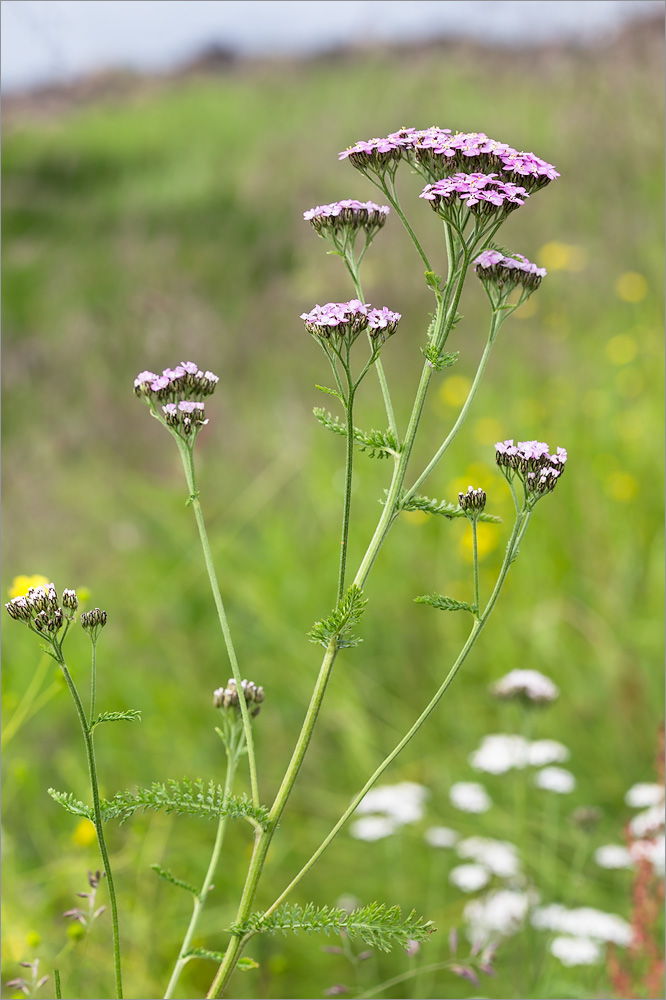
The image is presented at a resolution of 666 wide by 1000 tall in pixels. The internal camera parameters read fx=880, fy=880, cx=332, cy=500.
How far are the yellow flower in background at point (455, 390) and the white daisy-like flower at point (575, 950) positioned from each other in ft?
9.05

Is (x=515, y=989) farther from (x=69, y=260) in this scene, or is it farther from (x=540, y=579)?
(x=69, y=260)

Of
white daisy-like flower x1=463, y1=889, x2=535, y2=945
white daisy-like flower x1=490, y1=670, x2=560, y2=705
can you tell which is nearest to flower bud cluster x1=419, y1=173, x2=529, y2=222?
white daisy-like flower x1=490, y1=670, x2=560, y2=705

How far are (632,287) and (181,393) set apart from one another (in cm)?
487

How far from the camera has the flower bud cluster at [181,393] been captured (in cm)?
104

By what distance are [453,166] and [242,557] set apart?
3.16 m

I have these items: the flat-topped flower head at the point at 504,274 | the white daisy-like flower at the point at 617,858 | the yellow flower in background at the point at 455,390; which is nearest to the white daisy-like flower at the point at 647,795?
the white daisy-like flower at the point at 617,858

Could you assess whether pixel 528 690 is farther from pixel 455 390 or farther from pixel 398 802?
pixel 455 390

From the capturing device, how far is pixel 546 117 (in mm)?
7801

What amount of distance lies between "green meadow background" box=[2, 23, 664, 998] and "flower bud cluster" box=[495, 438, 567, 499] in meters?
1.00

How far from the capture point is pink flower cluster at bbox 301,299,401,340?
96 cm

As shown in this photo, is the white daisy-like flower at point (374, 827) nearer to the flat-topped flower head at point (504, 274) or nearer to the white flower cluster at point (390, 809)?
the white flower cluster at point (390, 809)

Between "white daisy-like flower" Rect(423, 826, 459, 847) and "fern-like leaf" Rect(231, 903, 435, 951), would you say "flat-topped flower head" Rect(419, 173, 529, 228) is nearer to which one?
"fern-like leaf" Rect(231, 903, 435, 951)

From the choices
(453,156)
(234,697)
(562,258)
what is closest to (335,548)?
(562,258)

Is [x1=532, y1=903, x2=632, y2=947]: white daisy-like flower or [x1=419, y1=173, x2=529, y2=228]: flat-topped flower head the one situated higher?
[x1=419, y1=173, x2=529, y2=228]: flat-topped flower head
